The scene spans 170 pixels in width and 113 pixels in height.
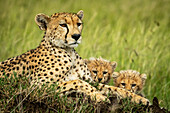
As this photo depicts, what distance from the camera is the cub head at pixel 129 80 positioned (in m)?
4.98

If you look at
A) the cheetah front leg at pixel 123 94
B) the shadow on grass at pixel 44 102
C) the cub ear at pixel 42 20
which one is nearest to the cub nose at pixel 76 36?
the cub ear at pixel 42 20

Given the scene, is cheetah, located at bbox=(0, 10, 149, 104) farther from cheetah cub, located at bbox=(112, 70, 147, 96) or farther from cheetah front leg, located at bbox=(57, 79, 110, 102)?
cheetah cub, located at bbox=(112, 70, 147, 96)

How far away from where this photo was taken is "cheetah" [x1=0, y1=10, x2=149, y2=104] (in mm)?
3855

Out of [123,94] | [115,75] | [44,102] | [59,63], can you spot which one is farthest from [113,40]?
[44,102]

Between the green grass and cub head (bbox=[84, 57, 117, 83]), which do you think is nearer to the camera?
cub head (bbox=[84, 57, 117, 83])

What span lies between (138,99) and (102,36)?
3.18 metres

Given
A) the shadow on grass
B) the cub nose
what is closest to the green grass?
the shadow on grass

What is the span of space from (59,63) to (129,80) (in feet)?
4.79

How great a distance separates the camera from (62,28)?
407 cm

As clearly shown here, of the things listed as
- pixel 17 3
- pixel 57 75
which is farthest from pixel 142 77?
pixel 17 3

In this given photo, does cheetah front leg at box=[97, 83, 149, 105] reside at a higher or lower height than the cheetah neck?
lower

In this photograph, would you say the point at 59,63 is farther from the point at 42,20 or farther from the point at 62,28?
the point at 42,20

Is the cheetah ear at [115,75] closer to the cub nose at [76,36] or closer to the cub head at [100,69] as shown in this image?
the cub head at [100,69]

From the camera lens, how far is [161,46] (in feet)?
23.4
